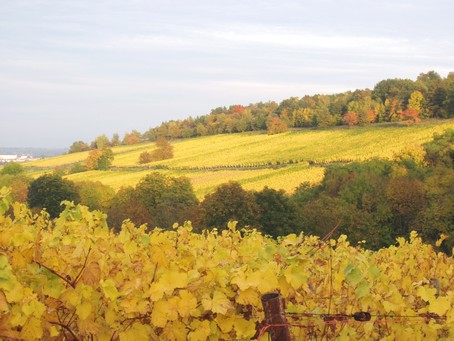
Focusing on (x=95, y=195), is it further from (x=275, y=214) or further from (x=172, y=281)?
(x=172, y=281)

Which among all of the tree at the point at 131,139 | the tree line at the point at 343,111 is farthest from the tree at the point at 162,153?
the tree at the point at 131,139

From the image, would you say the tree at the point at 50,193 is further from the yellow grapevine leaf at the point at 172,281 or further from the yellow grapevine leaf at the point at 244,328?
the yellow grapevine leaf at the point at 172,281

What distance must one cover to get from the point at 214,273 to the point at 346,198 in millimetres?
40754

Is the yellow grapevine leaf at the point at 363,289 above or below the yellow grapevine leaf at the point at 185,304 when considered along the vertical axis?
below

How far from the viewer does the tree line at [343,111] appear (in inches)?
3199

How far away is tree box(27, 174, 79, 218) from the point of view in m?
51.6

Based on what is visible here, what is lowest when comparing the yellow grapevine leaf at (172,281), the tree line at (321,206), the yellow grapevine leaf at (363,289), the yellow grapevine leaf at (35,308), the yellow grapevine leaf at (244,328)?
the tree line at (321,206)

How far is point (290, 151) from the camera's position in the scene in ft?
250

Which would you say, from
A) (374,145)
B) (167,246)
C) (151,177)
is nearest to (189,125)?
(374,145)

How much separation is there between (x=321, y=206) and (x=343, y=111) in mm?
54169

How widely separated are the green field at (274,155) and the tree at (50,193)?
38.0 ft

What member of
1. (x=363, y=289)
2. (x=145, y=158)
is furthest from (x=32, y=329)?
(x=145, y=158)

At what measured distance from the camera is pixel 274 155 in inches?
2975

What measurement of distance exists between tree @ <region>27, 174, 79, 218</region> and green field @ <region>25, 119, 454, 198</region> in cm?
1158
